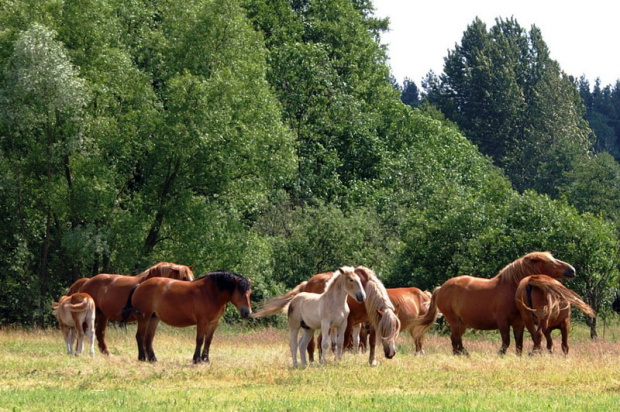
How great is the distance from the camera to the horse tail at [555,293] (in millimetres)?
19172

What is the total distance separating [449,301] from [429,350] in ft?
7.85

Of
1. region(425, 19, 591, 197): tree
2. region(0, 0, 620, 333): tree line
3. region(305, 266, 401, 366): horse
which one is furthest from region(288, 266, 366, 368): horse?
region(425, 19, 591, 197): tree

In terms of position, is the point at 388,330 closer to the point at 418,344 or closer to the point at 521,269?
the point at 521,269

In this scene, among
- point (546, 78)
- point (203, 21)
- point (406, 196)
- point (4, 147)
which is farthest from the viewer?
point (546, 78)

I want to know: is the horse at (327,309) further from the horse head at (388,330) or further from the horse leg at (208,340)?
the horse leg at (208,340)

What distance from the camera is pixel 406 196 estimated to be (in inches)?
1876

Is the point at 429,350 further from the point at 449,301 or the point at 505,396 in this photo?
the point at 505,396

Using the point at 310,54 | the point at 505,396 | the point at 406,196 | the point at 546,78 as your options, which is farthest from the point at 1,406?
the point at 546,78

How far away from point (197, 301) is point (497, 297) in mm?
6294

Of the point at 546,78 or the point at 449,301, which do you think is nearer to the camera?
the point at 449,301

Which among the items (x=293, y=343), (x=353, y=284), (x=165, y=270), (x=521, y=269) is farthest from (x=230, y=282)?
(x=521, y=269)

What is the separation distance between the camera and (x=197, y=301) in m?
19.4

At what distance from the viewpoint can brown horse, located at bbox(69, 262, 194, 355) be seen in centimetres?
2183

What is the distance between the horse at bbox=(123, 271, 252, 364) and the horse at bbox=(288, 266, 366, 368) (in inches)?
45.1
